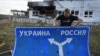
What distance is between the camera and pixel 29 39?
9141 millimetres

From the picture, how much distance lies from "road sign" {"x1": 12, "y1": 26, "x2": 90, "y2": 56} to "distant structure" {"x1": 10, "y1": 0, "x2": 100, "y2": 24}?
36989mm

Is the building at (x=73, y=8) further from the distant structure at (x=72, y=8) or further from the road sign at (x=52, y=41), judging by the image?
the road sign at (x=52, y=41)

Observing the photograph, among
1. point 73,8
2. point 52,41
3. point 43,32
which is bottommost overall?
point 73,8

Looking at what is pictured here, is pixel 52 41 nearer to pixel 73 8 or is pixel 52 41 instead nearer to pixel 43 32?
pixel 43 32

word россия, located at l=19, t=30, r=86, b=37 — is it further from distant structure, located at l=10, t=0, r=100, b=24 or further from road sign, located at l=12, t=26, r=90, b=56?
distant structure, located at l=10, t=0, r=100, b=24

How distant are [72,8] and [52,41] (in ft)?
127

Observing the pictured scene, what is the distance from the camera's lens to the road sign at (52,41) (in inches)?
359

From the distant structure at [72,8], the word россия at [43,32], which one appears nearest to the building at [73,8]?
the distant structure at [72,8]

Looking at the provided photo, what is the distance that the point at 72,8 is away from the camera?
47688mm

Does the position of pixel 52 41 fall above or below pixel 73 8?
above

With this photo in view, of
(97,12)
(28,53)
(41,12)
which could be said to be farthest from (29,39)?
(41,12)

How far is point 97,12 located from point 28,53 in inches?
1526

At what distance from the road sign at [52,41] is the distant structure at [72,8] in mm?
36989

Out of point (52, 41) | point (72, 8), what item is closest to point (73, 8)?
point (72, 8)
